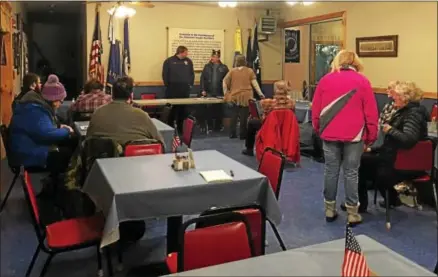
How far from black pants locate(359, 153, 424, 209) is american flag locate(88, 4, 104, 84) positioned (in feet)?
17.0

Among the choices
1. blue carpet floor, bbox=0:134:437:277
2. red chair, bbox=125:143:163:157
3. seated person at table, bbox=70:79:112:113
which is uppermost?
seated person at table, bbox=70:79:112:113

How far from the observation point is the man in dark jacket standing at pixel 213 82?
27.3 feet

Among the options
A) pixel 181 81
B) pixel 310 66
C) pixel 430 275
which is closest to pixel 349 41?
pixel 310 66

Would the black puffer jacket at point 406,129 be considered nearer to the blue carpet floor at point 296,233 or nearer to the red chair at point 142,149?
the blue carpet floor at point 296,233

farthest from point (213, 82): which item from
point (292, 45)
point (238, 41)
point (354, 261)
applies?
point (354, 261)

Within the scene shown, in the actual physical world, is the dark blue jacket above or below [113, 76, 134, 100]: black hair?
below

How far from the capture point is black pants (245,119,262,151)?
6.00 metres

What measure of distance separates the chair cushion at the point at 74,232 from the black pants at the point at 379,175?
2.03 meters

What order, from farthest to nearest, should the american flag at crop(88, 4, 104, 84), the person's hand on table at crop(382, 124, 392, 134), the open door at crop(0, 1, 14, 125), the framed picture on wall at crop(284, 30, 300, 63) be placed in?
the framed picture on wall at crop(284, 30, 300, 63), the american flag at crop(88, 4, 104, 84), the open door at crop(0, 1, 14, 125), the person's hand on table at crop(382, 124, 392, 134)

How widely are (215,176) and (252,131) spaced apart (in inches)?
142

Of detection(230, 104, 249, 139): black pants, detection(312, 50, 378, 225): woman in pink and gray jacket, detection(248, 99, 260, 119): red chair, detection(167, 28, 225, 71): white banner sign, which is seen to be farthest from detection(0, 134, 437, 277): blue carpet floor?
detection(167, 28, 225, 71): white banner sign

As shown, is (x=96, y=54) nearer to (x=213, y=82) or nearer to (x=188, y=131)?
(x=213, y=82)

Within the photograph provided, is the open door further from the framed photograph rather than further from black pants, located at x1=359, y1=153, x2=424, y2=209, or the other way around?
the framed photograph

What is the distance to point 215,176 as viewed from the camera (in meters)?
2.47
